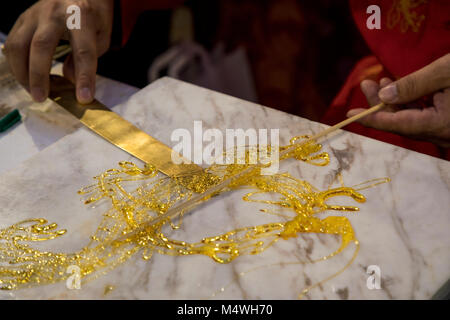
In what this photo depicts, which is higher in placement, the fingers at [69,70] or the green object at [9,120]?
the fingers at [69,70]

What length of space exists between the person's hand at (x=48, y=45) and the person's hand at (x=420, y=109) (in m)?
0.54

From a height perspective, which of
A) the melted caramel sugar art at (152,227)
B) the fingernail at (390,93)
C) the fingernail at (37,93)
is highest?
the fingernail at (390,93)

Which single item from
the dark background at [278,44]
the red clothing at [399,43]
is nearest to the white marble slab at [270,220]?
the red clothing at [399,43]

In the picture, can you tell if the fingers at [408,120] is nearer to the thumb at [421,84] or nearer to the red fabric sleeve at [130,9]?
the thumb at [421,84]

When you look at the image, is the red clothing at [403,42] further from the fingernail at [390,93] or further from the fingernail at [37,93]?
the fingernail at [37,93]

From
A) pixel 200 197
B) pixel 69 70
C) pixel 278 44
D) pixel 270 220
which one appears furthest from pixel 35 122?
pixel 278 44

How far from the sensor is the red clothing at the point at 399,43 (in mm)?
772

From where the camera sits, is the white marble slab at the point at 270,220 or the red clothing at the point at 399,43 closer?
the white marble slab at the point at 270,220

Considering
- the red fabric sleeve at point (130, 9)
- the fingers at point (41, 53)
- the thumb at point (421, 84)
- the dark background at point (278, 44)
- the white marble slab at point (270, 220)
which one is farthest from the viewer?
the dark background at point (278, 44)

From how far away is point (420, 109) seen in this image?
78 cm

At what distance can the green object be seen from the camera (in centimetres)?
81

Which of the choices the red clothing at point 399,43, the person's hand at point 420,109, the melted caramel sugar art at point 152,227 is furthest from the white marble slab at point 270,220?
the red clothing at point 399,43

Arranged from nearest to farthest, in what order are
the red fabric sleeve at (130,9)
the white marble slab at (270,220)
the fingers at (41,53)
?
the white marble slab at (270,220) → the fingers at (41,53) → the red fabric sleeve at (130,9)

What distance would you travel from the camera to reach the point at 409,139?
2.71 ft
